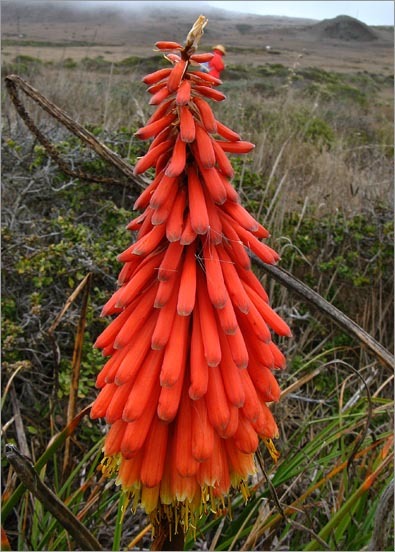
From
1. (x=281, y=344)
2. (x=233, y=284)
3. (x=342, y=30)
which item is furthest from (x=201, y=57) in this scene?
(x=342, y=30)

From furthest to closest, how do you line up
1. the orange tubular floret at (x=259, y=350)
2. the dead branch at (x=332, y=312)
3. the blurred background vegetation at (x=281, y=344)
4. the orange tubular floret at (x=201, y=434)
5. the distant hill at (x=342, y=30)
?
the distant hill at (x=342, y=30) → the blurred background vegetation at (x=281, y=344) → the dead branch at (x=332, y=312) → the orange tubular floret at (x=259, y=350) → the orange tubular floret at (x=201, y=434)

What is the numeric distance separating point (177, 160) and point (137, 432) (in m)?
0.58

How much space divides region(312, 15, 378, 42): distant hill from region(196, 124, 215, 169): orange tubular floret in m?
22.4

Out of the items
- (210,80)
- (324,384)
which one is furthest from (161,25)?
(210,80)

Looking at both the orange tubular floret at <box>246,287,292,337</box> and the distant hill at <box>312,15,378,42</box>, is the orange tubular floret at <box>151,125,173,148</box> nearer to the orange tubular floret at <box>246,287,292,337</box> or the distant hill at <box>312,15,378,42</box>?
the orange tubular floret at <box>246,287,292,337</box>

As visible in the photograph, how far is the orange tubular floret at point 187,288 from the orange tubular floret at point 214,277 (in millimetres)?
31

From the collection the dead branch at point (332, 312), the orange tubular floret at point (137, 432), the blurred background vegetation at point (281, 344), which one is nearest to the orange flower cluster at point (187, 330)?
the orange tubular floret at point (137, 432)

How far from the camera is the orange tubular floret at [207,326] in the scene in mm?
1164

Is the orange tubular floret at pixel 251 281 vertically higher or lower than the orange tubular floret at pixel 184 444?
higher

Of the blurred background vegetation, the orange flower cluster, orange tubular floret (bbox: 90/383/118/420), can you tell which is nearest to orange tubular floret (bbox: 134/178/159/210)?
the orange flower cluster

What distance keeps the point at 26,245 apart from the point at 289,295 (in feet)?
5.21

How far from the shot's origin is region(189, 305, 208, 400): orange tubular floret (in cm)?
114

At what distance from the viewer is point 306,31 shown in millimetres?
26266

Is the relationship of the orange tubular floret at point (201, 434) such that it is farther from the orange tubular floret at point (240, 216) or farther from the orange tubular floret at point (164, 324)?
the orange tubular floret at point (240, 216)
